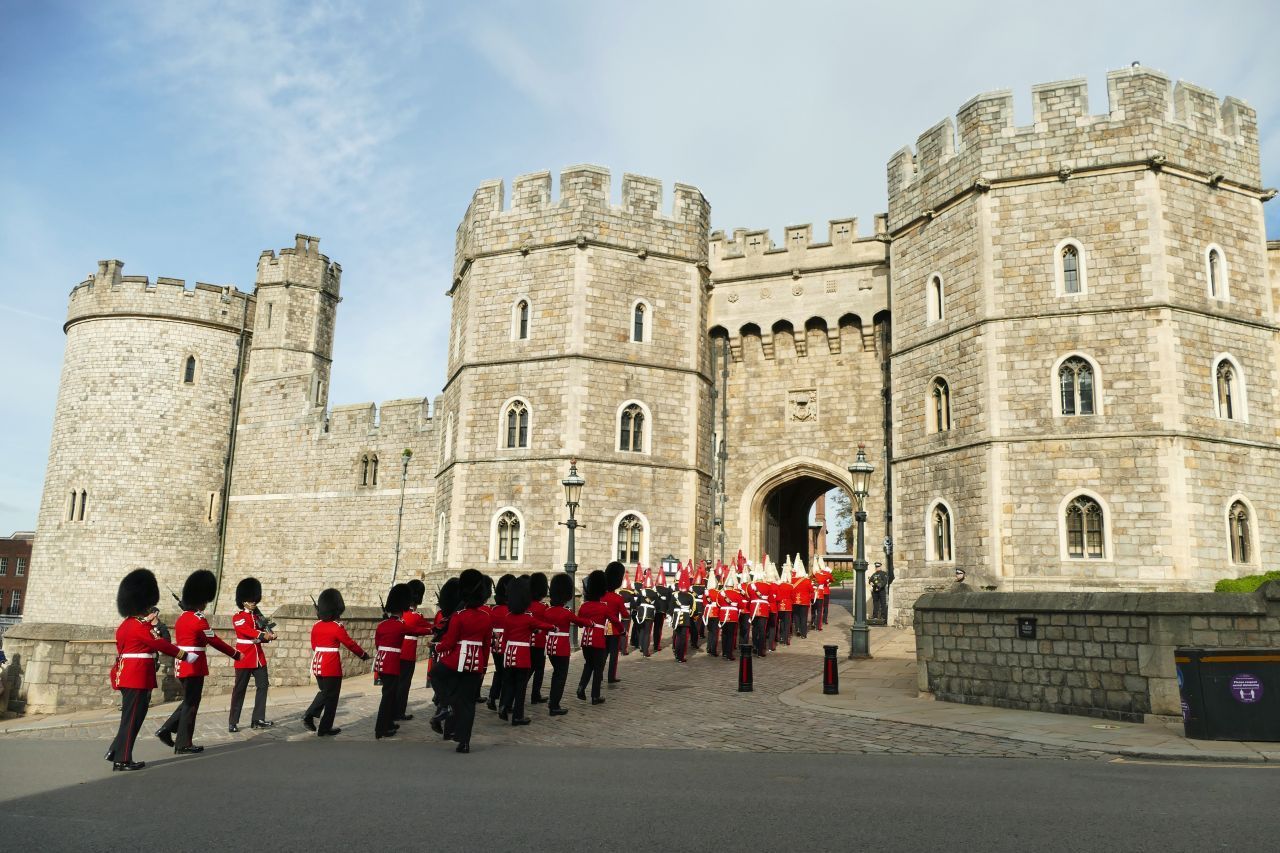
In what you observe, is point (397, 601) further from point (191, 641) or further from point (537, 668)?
point (537, 668)

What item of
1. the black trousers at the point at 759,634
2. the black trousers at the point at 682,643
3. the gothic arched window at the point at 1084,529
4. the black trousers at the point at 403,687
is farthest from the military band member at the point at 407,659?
the gothic arched window at the point at 1084,529

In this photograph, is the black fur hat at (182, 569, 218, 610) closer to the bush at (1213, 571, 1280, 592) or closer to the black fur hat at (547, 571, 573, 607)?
the black fur hat at (547, 571, 573, 607)

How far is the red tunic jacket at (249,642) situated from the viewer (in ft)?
34.9

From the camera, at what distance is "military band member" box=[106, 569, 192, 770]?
810 centimetres

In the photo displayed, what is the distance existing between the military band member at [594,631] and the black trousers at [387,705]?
2.66 metres

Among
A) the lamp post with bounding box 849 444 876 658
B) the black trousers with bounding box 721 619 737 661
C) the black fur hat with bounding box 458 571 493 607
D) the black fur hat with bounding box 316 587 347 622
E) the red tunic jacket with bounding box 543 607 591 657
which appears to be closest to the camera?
the black fur hat with bounding box 458 571 493 607

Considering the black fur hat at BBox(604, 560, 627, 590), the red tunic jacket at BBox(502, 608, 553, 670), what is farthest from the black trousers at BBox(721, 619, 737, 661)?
the red tunic jacket at BBox(502, 608, 553, 670)

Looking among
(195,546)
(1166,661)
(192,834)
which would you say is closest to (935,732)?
(1166,661)

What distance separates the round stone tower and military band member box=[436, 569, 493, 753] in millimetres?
26480

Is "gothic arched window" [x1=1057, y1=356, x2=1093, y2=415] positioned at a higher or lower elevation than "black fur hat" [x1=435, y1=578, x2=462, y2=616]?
higher

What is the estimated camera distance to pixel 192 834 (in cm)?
566

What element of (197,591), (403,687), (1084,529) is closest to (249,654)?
(197,591)

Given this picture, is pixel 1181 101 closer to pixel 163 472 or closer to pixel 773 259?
pixel 773 259

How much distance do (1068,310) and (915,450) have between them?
14.0ft
